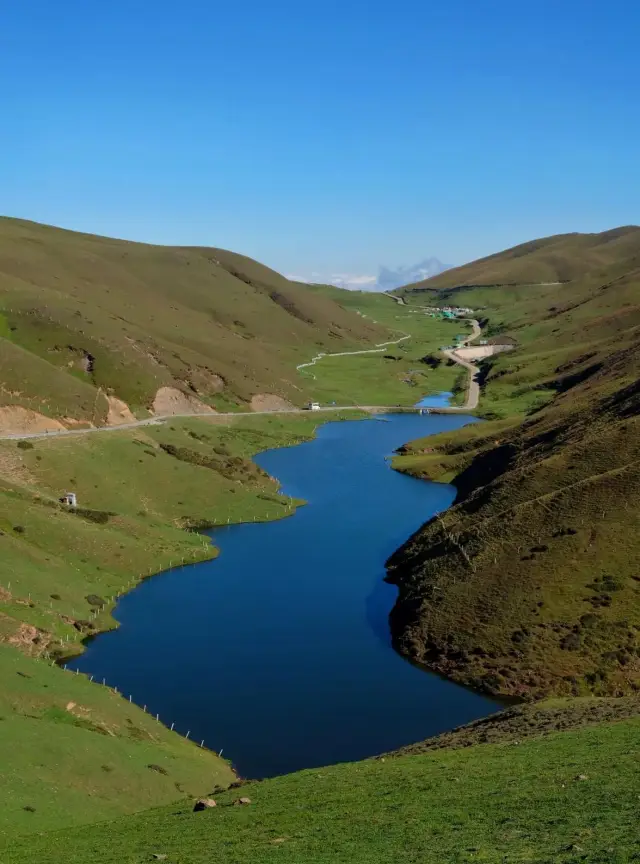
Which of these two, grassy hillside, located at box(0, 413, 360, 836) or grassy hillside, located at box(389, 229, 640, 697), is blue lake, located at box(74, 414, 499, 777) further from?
grassy hillside, located at box(389, 229, 640, 697)

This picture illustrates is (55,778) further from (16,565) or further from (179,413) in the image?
(179,413)

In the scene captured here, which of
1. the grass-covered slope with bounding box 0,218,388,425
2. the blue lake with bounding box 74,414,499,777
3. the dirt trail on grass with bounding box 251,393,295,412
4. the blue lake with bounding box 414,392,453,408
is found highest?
the grass-covered slope with bounding box 0,218,388,425

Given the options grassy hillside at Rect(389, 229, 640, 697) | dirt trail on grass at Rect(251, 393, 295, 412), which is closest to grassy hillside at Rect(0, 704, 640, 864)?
grassy hillside at Rect(389, 229, 640, 697)

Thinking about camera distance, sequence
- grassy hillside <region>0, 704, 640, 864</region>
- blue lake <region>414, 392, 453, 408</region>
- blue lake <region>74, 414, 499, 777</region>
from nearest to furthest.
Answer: grassy hillside <region>0, 704, 640, 864</region> < blue lake <region>74, 414, 499, 777</region> < blue lake <region>414, 392, 453, 408</region>

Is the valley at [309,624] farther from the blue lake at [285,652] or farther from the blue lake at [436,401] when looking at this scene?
the blue lake at [436,401]

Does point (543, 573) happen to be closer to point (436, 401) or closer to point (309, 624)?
point (309, 624)

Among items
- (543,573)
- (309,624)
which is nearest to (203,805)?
(309,624)
